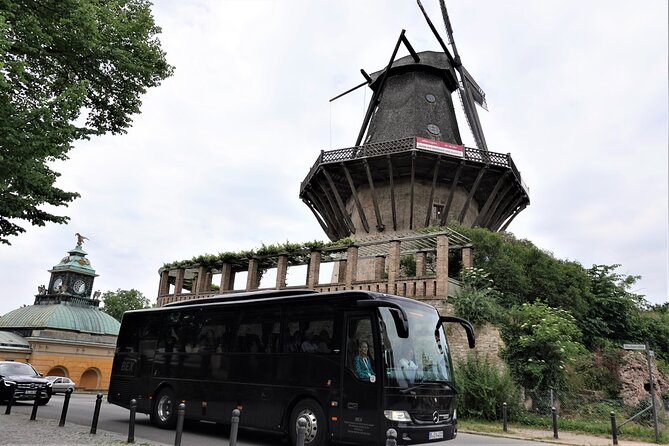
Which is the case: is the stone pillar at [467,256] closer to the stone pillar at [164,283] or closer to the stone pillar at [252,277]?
the stone pillar at [252,277]

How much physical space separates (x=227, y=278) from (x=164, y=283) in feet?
15.6

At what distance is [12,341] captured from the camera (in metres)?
30.9

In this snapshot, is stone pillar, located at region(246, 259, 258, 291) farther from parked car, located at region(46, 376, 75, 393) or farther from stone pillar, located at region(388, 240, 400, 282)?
parked car, located at region(46, 376, 75, 393)

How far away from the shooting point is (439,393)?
8.27 meters

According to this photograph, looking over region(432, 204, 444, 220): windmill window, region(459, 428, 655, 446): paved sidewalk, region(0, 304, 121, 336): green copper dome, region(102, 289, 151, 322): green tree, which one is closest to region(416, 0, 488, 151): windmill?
region(432, 204, 444, 220): windmill window

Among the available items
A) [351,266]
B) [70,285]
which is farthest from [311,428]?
[70,285]

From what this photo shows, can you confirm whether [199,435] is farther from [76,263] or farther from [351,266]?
[76,263]

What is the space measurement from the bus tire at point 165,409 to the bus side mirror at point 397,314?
5689 mm

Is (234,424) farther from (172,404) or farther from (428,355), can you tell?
(172,404)

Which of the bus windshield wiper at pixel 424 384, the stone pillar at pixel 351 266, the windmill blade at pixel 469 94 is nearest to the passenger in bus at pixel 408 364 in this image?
the bus windshield wiper at pixel 424 384

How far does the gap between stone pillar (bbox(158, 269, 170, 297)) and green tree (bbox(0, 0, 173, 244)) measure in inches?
615

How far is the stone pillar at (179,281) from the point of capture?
973 inches

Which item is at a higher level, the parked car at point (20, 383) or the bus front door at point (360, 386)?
the bus front door at point (360, 386)

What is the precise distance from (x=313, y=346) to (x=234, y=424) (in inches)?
89.1
